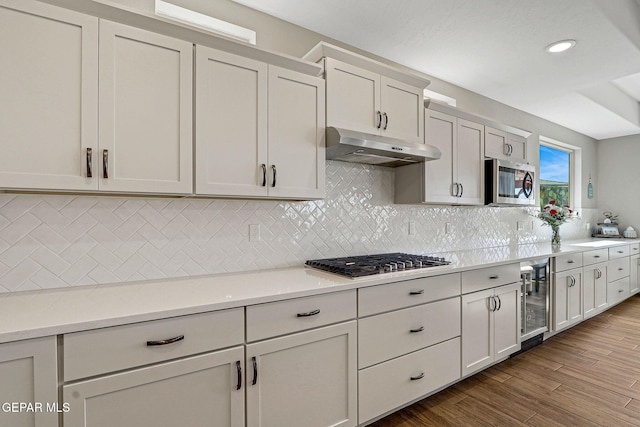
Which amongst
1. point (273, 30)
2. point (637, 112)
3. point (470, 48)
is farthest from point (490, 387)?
point (637, 112)

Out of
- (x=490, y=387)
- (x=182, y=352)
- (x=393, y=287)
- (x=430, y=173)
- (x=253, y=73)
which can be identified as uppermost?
(x=253, y=73)

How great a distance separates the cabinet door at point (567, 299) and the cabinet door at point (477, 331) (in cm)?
121

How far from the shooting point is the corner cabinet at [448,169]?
2.57m

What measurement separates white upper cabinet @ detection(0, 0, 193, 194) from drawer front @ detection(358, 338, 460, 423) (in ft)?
4.84

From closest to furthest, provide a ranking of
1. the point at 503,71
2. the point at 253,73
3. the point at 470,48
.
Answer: the point at 253,73 < the point at 470,48 < the point at 503,71

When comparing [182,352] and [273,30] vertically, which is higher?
[273,30]

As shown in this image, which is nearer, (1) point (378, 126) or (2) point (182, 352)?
(2) point (182, 352)

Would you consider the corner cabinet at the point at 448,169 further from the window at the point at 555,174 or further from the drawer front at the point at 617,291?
the drawer front at the point at 617,291

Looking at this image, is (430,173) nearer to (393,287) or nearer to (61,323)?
(393,287)

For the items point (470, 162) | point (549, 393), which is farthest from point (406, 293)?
point (470, 162)

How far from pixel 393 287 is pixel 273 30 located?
74.8 inches

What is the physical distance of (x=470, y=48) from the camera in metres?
2.56

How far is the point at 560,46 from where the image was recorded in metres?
2.50

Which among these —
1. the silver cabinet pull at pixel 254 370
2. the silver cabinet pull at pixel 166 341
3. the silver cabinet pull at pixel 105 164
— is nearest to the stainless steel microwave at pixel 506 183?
the silver cabinet pull at pixel 254 370
